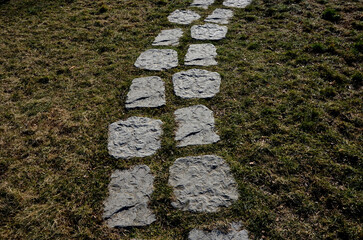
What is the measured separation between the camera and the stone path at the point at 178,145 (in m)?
2.30

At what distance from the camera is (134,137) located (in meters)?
2.94

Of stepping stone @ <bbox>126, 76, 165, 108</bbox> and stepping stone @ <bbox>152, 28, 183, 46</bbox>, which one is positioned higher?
stepping stone @ <bbox>152, 28, 183, 46</bbox>

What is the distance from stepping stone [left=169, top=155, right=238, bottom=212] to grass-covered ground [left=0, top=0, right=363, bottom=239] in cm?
8

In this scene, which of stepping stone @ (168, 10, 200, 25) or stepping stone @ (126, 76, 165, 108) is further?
stepping stone @ (168, 10, 200, 25)

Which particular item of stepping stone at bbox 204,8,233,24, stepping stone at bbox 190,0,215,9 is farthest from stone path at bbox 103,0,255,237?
stepping stone at bbox 190,0,215,9

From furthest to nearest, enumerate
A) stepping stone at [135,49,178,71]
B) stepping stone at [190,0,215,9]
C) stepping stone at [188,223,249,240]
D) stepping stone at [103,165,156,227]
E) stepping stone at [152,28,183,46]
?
stepping stone at [190,0,215,9]
stepping stone at [152,28,183,46]
stepping stone at [135,49,178,71]
stepping stone at [103,165,156,227]
stepping stone at [188,223,249,240]

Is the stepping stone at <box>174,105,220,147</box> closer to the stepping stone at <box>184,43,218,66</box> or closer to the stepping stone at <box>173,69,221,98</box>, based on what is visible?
the stepping stone at <box>173,69,221,98</box>

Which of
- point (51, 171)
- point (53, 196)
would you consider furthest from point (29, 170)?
point (53, 196)

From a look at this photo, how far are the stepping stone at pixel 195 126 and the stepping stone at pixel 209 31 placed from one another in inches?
72.8

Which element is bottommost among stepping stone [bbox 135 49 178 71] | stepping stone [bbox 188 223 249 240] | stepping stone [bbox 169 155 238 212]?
stepping stone [bbox 188 223 249 240]

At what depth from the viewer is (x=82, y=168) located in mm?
2707

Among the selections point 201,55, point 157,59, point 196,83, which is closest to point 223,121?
point 196,83

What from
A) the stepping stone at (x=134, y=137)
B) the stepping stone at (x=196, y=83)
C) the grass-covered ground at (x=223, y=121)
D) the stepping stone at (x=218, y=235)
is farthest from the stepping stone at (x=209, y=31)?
the stepping stone at (x=218, y=235)

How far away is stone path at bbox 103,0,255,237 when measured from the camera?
2297mm
